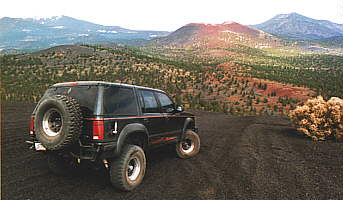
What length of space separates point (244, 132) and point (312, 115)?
3089mm

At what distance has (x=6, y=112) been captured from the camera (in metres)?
13.1

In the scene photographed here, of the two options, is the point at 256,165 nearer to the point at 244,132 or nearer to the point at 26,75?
the point at 244,132

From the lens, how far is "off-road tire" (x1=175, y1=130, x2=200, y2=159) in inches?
262

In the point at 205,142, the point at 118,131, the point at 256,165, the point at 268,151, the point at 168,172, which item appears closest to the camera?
the point at 118,131

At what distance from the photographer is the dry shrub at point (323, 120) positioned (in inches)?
344

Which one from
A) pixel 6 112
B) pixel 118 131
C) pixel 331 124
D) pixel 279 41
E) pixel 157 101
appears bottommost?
pixel 6 112

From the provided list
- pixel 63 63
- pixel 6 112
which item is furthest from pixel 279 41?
pixel 6 112

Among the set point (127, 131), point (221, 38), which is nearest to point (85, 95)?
point (127, 131)

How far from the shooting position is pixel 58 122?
4.13 m

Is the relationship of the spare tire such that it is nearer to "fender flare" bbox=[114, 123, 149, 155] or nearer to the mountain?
"fender flare" bbox=[114, 123, 149, 155]

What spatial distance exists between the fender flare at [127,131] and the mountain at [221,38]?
112998 millimetres

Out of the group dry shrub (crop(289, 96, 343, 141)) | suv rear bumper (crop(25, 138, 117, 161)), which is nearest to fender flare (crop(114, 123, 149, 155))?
suv rear bumper (crop(25, 138, 117, 161))

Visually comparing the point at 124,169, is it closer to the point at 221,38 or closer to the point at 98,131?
the point at 98,131

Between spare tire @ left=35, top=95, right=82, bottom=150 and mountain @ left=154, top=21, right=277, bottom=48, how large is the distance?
113920 millimetres
